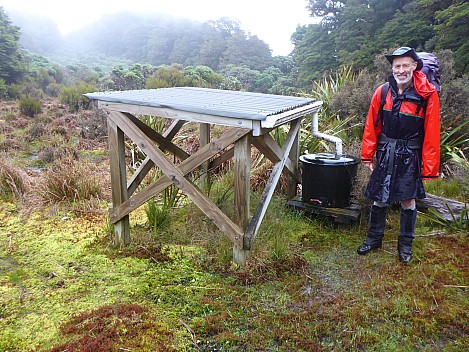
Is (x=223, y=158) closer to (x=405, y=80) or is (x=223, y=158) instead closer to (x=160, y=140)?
(x=160, y=140)

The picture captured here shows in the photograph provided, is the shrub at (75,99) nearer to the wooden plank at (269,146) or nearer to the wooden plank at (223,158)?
the wooden plank at (223,158)

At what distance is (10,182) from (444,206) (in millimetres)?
5862

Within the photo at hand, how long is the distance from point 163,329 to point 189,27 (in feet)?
120

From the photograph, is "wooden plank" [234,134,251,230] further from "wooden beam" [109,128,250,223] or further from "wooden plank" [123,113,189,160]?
"wooden plank" [123,113,189,160]

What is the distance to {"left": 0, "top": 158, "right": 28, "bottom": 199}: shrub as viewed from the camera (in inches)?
210

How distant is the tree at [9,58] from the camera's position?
56.4ft

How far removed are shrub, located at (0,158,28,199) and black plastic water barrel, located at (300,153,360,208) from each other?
4106 mm

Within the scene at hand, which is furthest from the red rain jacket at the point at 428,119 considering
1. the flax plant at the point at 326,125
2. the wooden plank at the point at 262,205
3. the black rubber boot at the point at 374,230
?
the flax plant at the point at 326,125

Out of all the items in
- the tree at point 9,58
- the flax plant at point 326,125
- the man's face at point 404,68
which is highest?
the tree at point 9,58

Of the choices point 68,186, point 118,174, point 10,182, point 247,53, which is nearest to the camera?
point 118,174

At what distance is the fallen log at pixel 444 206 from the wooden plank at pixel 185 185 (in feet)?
8.22

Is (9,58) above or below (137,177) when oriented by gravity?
above

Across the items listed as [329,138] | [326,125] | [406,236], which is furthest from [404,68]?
[326,125]

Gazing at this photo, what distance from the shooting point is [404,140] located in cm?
329
